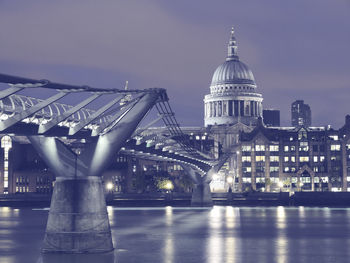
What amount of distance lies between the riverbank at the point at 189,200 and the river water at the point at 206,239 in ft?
116

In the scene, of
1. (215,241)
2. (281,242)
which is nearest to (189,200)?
(215,241)

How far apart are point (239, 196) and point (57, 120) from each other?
13183 centimetres

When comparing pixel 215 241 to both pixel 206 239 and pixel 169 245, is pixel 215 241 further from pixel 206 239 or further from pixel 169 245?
pixel 169 245

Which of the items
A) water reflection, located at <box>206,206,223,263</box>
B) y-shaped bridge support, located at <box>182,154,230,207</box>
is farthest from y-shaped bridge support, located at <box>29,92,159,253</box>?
y-shaped bridge support, located at <box>182,154,230,207</box>

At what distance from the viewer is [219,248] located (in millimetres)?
76312

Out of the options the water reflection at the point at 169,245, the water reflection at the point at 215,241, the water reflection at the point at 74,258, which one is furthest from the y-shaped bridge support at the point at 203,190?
the water reflection at the point at 74,258

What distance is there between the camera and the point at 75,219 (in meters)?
56.0

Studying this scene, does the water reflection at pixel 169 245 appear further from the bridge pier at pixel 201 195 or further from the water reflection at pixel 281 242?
the bridge pier at pixel 201 195

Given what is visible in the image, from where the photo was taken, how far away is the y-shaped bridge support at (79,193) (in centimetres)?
5594

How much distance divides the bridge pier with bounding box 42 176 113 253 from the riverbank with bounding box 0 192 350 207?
10953cm

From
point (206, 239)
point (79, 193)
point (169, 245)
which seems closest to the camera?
point (79, 193)

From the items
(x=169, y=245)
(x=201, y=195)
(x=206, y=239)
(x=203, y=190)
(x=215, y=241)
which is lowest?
(x=169, y=245)

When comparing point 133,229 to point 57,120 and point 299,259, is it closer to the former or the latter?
point 299,259

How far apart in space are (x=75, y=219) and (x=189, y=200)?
115101 mm
